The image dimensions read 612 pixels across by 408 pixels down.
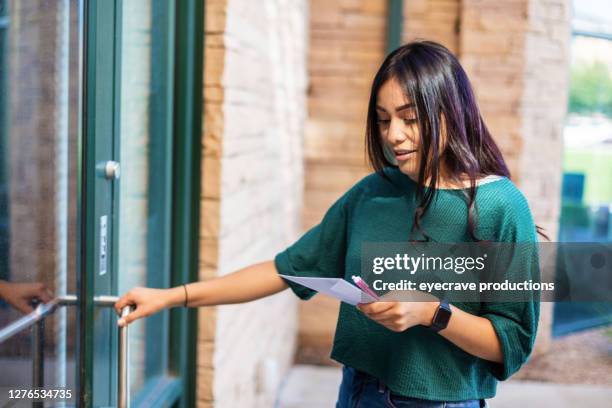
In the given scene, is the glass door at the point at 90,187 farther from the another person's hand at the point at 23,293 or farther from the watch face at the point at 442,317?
the watch face at the point at 442,317

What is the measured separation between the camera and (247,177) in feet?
9.47

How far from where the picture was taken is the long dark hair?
4.81 feet

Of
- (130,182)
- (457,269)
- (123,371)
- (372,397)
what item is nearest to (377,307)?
(457,269)

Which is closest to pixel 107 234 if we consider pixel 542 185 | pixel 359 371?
pixel 359 371

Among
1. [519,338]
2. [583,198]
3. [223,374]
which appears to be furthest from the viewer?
[583,198]

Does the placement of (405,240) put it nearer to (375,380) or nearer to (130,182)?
(375,380)

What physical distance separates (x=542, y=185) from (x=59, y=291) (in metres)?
3.72

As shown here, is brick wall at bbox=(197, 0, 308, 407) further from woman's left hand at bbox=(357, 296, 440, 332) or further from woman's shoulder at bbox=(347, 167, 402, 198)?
woman's left hand at bbox=(357, 296, 440, 332)

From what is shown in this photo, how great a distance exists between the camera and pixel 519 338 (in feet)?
4.67

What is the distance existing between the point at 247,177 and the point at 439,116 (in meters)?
1.48

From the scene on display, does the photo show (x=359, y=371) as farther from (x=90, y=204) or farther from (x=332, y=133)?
(x=332, y=133)

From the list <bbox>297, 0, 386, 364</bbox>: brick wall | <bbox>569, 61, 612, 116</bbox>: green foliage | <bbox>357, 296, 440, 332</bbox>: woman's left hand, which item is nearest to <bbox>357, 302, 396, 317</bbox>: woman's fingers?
<bbox>357, 296, 440, 332</bbox>: woman's left hand

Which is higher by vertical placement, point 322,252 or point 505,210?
point 505,210

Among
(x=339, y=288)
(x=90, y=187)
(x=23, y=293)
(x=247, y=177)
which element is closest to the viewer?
(x=339, y=288)
